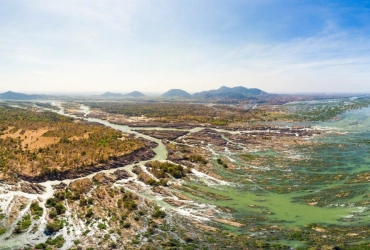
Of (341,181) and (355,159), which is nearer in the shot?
(341,181)

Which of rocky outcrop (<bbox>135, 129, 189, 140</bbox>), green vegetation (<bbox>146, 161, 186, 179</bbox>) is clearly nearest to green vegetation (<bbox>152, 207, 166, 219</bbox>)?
green vegetation (<bbox>146, 161, 186, 179</bbox>)

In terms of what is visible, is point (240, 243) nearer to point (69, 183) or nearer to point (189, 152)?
point (69, 183)

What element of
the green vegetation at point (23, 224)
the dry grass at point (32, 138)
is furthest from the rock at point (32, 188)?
the dry grass at point (32, 138)

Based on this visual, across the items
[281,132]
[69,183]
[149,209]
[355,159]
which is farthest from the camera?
[281,132]

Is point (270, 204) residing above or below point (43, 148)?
below

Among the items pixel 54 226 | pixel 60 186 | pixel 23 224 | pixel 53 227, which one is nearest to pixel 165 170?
pixel 60 186

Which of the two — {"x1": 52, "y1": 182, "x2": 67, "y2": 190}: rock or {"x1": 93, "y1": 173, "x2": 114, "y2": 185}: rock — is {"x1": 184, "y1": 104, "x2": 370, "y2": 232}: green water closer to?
{"x1": 93, "y1": 173, "x2": 114, "y2": 185}: rock

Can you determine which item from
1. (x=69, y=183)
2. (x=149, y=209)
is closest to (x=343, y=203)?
(x=149, y=209)
